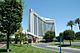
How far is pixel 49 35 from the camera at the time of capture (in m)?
122

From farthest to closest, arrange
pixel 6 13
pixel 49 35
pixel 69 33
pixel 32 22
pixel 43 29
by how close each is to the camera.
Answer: pixel 43 29
pixel 32 22
pixel 49 35
pixel 69 33
pixel 6 13

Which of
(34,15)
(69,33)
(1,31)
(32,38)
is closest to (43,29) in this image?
(34,15)

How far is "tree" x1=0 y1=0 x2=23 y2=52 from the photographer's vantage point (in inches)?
1147

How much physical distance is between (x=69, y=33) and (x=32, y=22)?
399 ft

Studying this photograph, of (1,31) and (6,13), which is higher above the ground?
(6,13)

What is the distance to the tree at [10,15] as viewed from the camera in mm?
29125

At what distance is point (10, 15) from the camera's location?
29.1 metres

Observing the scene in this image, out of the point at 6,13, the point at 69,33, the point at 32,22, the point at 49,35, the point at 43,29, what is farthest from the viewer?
the point at 43,29

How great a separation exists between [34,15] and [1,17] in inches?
6125

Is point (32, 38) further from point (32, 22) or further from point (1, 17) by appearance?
point (1, 17)

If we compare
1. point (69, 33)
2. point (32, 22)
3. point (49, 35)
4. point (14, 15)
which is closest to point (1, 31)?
point (14, 15)

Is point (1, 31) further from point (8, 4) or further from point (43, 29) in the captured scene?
point (43, 29)

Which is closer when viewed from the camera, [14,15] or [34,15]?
[14,15]

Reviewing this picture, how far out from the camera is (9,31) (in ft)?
97.8
